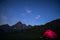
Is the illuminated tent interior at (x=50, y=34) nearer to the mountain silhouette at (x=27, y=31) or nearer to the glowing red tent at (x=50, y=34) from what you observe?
the glowing red tent at (x=50, y=34)

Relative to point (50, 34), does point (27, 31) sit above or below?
above

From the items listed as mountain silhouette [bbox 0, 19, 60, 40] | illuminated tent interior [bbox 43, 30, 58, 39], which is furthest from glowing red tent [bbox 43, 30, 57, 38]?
mountain silhouette [bbox 0, 19, 60, 40]

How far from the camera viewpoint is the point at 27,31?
591 centimetres

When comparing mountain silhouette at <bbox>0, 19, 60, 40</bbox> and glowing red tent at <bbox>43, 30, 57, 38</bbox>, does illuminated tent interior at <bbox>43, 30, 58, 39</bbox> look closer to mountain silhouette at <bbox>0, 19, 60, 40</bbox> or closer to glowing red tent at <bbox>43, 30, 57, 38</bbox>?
glowing red tent at <bbox>43, 30, 57, 38</bbox>

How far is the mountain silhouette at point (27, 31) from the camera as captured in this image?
5275mm

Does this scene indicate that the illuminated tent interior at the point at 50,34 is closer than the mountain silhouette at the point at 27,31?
Yes

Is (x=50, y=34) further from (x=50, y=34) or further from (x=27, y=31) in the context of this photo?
(x=27, y=31)

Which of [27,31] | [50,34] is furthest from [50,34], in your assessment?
[27,31]

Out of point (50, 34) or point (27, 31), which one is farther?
point (27, 31)

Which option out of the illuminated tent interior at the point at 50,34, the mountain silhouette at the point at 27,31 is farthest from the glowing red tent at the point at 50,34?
the mountain silhouette at the point at 27,31

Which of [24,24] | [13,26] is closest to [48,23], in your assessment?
[24,24]

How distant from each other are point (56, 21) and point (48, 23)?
0.42 metres

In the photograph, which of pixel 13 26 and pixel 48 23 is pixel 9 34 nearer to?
pixel 13 26

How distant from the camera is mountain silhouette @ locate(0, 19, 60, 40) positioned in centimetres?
528
